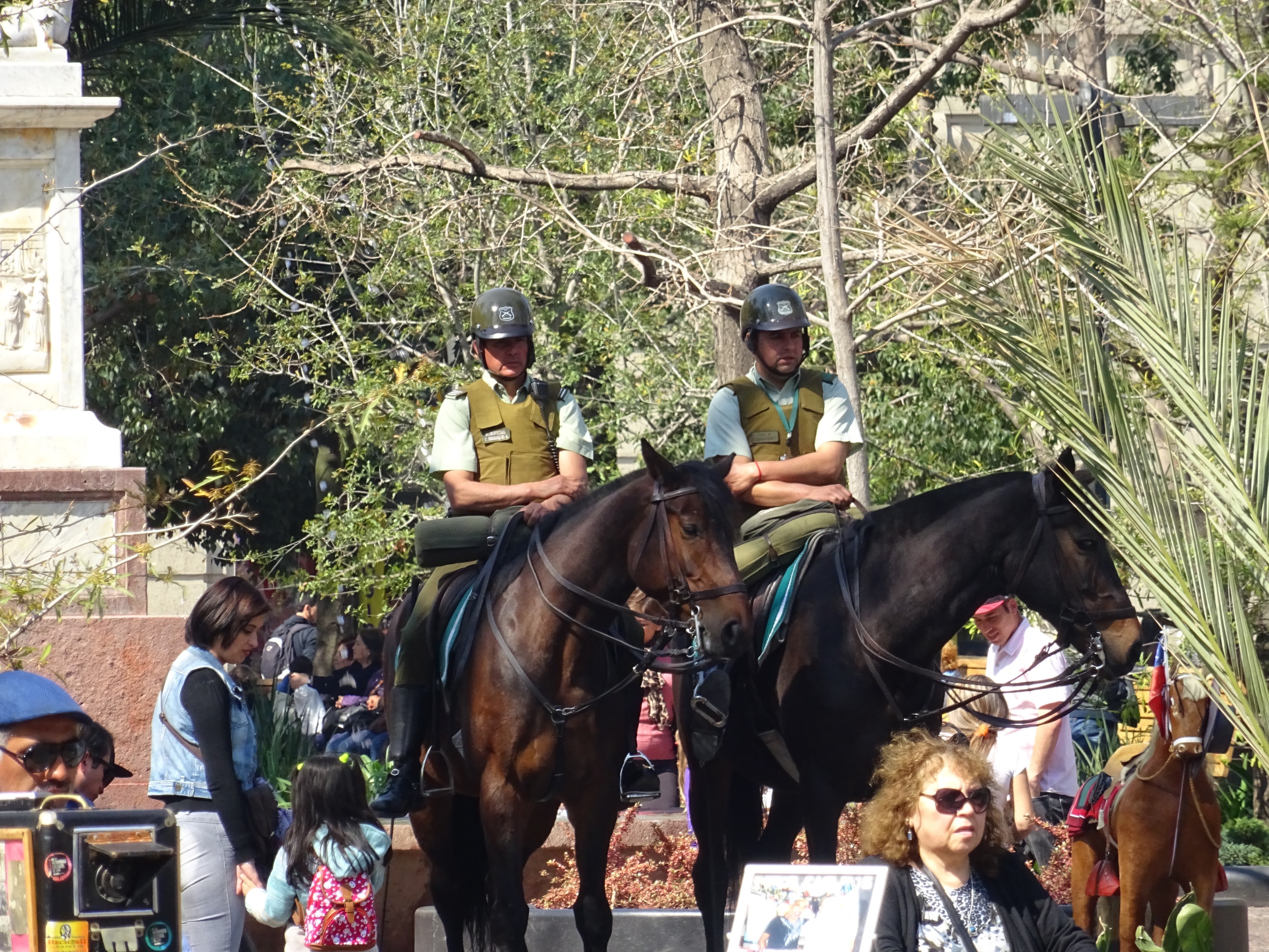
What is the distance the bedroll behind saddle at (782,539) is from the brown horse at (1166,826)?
6.17ft

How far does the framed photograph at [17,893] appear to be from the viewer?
3.81 m

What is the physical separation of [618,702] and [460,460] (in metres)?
1.42

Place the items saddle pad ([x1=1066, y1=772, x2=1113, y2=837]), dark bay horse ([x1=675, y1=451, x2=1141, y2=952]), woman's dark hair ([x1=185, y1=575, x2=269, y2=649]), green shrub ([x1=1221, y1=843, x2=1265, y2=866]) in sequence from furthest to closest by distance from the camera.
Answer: green shrub ([x1=1221, y1=843, x2=1265, y2=866]) < saddle pad ([x1=1066, y1=772, x2=1113, y2=837]) < dark bay horse ([x1=675, y1=451, x2=1141, y2=952]) < woman's dark hair ([x1=185, y1=575, x2=269, y2=649])

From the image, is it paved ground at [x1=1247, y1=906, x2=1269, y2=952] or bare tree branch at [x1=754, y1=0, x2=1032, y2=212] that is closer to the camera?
paved ground at [x1=1247, y1=906, x2=1269, y2=952]

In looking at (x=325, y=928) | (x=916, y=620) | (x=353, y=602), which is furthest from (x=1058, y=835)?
(x=353, y=602)

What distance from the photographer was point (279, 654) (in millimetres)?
17344

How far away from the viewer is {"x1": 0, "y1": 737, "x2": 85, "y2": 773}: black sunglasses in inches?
207

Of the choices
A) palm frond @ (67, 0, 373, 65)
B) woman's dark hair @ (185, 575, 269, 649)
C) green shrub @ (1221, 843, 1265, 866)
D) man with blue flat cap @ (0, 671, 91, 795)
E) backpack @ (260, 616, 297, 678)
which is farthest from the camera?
backpack @ (260, 616, 297, 678)

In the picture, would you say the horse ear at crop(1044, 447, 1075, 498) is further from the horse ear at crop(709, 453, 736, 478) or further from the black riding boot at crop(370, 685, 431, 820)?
the black riding boot at crop(370, 685, 431, 820)

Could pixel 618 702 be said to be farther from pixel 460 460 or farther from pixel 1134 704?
pixel 1134 704

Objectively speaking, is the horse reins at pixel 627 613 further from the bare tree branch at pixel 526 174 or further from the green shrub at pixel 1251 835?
the green shrub at pixel 1251 835

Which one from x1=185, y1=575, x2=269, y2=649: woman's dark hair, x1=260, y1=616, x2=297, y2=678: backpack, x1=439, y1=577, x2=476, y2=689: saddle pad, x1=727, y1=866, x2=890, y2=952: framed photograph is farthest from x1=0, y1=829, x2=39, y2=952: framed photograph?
x1=260, y1=616, x2=297, y2=678: backpack

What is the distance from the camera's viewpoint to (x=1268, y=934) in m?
11.2

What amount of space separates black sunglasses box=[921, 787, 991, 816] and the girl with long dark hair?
114 inches
